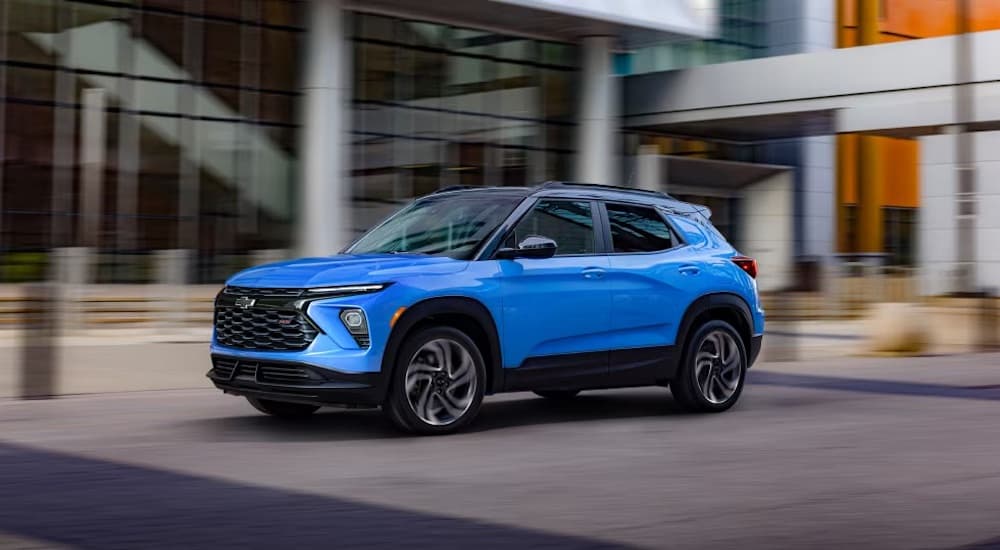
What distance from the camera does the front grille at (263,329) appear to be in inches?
351

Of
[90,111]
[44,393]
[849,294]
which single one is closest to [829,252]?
[849,294]

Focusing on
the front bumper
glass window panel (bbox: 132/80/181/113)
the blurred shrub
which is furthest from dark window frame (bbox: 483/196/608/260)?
glass window panel (bbox: 132/80/181/113)

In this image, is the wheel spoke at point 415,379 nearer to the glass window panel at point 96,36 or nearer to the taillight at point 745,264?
the taillight at point 745,264

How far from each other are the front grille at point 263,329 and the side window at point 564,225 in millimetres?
1802

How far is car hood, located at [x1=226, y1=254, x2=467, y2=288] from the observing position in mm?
8906

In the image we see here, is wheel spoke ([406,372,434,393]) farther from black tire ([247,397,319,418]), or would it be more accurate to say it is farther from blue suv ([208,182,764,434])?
black tire ([247,397,319,418])

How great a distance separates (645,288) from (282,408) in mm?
2837

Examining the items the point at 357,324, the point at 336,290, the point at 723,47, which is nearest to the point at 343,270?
the point at 336,290

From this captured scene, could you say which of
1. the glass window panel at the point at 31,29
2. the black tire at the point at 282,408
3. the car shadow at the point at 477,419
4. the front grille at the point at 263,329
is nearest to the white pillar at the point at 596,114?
the glass window panel at the point at 31,29

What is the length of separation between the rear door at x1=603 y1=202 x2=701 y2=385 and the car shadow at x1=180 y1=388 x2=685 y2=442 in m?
0.65

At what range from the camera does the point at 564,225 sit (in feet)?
33.6

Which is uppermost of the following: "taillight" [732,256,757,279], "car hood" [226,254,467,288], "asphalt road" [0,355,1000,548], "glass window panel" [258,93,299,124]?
"glass window panel" [258,93,299,124]

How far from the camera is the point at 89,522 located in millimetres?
6293

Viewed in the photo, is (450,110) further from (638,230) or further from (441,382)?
(441,382)
